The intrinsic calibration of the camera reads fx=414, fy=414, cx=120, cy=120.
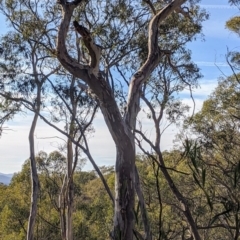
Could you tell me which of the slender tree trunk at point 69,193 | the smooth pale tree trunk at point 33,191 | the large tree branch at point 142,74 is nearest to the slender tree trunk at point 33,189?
the smooth pale tree trunk at point 33,191

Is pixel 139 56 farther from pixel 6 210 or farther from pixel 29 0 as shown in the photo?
pixel 6 210

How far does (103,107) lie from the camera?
3.97 metres

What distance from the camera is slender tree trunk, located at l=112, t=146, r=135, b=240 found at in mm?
3713

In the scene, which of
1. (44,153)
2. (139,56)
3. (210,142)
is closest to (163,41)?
(139,56)

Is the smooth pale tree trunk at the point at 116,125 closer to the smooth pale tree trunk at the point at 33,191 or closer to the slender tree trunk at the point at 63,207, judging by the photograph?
the smooth pale tree trunk at the point at 33,191

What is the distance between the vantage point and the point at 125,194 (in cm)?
373

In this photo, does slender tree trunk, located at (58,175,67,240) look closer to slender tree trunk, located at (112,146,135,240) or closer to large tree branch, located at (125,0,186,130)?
large tree branch, located at (125,0,186,130)

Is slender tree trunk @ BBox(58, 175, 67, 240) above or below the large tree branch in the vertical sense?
below

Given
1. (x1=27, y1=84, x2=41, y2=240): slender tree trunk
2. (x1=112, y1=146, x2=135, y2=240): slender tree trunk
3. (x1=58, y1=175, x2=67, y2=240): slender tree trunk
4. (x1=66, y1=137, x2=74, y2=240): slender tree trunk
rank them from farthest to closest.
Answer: (x1=58, y1=175, x2=67, y2=240): slender tree trunk, (x1=66, y1=137, x2=74, y2=240): slender tree trunk, (x1=27, y1=84, x2=41, y2=240): slender tree trunk, (x1=112, y1=146, x2=135, y2=240): slender tree trunk

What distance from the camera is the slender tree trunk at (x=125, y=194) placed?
371 centimetres

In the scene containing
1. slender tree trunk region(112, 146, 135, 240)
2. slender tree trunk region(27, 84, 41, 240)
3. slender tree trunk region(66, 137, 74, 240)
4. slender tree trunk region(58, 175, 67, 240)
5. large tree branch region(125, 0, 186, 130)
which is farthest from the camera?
slender tree trunk region(58, 175, 67, 240)

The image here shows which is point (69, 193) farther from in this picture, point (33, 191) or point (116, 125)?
point (116, 125)

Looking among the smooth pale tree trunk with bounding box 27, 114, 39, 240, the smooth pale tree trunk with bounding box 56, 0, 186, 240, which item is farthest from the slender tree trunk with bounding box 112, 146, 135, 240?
the smooth pale tree trunk with bounding box 27, 114, 39, 240

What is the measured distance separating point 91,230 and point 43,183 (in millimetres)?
2739
